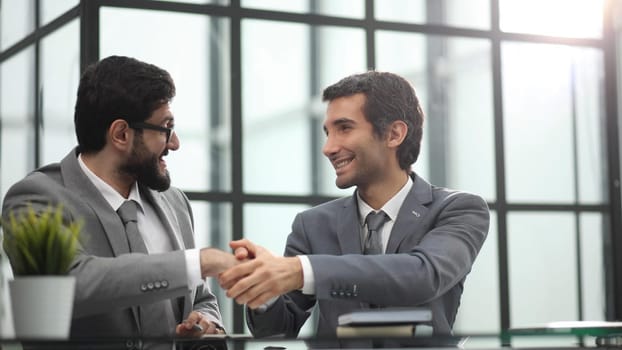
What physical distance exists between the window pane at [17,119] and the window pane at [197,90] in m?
0.69

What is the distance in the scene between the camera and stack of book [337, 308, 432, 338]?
247cm

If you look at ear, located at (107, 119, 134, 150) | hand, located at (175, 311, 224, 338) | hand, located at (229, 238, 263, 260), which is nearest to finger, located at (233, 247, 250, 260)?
hand, located at (229, 238, 263, 260)

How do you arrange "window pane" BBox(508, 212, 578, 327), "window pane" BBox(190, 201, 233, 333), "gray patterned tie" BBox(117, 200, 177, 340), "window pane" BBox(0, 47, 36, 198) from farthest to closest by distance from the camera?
"window pane" BBox(508, 212, 578, 327) < "window pane" BBox(0, 47, 36, 198) < "window pane" BBox(190, 201, 233, 333) < "gray patterned tie" BBox(117, 200, 177, 340)

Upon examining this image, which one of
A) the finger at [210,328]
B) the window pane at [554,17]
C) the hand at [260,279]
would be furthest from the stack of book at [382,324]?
the window pane at [554,17]

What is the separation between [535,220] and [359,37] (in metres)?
1.53

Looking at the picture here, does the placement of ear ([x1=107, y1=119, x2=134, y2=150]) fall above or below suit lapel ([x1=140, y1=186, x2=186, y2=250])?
above

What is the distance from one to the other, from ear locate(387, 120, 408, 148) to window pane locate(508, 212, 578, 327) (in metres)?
3.19

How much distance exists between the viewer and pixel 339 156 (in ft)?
11.3

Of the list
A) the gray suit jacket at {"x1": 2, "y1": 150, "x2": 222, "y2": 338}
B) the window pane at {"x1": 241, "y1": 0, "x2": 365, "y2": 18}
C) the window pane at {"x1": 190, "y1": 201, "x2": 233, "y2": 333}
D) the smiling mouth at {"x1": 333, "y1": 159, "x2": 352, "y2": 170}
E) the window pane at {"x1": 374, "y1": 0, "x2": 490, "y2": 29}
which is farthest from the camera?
the window pane at {"x1": 374, "y1": 0, "x2": 490, "y2": 29}

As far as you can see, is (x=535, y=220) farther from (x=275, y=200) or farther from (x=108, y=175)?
(x=108, y=175)

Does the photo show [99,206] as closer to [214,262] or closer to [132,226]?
[132,226]

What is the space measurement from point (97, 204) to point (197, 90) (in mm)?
2980

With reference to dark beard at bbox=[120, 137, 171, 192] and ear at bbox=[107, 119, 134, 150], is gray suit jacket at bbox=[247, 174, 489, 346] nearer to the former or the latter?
dark beard at bbox=[120, 137, 171, 192]

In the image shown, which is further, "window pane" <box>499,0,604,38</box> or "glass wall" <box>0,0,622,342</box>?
"window pane" <box>499,0,604,38</box>
